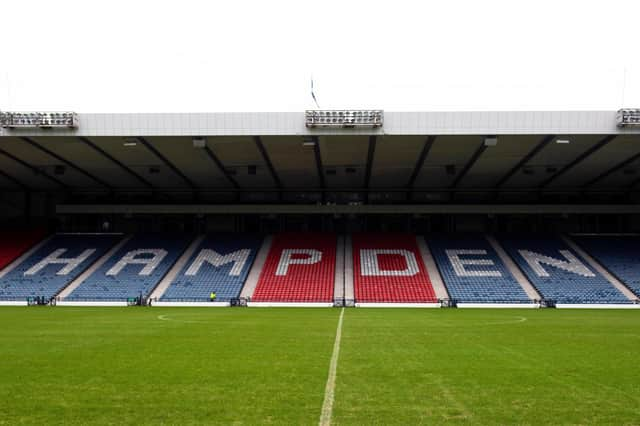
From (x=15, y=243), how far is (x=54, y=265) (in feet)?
21.6

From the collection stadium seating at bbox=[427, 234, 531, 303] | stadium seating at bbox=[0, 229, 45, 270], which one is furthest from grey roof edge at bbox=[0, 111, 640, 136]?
stadium seating at bbox=[0, 229, 45, 270]

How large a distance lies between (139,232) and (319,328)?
33.9 m

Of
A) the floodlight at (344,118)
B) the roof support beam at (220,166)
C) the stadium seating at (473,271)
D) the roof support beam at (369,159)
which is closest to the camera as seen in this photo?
the floodlight at (344,118)

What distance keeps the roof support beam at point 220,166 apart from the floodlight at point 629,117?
2366 cm

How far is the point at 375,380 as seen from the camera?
30.3ft

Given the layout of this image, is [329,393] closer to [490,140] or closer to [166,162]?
[490,140]

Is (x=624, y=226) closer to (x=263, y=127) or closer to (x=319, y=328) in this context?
(x=263, y=127)

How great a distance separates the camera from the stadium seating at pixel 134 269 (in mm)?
38250

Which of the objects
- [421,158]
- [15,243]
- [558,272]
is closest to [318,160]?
[421,158]

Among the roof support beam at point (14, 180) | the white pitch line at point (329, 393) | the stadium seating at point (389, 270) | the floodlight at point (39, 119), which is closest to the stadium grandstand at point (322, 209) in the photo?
the floodlight at point (39, 119)

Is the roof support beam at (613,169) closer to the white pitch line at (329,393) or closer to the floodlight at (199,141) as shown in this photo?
the floodlight at (199,141)

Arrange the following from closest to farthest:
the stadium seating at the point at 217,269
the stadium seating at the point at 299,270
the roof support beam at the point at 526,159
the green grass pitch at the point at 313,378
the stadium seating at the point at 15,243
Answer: the green grass pitch at the point at 313,378 < the roof support beam at the point at 526,159 < the stadium seating at the point at 299,270 < the stadium seating at the point at 217,269 < the stadium seating at the point at 15,243

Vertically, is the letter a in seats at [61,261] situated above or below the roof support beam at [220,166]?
below

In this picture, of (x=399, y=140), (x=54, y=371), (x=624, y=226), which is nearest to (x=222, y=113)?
(x=399, y=140)
